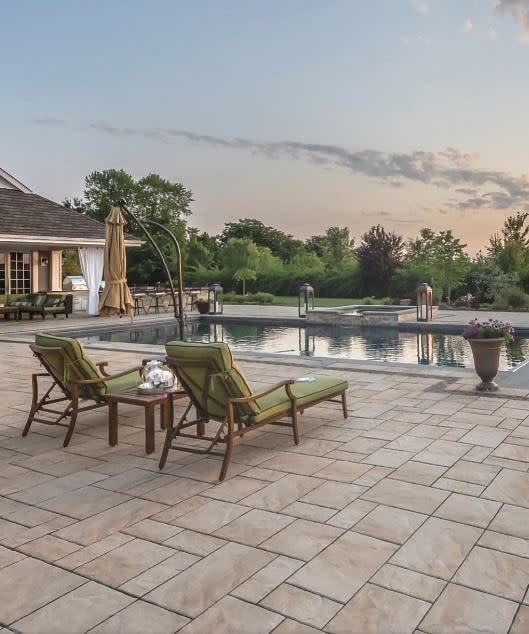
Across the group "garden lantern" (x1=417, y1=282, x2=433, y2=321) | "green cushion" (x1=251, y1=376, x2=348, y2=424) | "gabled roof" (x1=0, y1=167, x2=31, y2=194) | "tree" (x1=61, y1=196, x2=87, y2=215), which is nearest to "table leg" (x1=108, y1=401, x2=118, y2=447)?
"green cushion" (x1=251, y1=376, x2=348, y2=424)

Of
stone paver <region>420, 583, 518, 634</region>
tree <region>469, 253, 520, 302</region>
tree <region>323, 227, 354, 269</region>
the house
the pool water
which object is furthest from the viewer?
tree <region>323, 227, 354, 269</region>

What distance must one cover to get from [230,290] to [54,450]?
2999 cm

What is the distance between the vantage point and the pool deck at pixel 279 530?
249 cm

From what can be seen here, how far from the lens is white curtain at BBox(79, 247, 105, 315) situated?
19391 mm

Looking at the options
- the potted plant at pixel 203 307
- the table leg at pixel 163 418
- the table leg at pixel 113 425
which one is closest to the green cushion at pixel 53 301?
the potted plant at pixel 203 307

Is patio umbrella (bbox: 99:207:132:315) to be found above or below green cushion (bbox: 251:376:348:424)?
above

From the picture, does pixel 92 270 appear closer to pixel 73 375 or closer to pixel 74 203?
pixel 73 375

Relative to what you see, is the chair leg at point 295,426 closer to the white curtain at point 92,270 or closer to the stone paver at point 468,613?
the stone paver at point 468,613

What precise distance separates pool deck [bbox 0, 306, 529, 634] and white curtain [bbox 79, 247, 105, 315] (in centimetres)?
1399

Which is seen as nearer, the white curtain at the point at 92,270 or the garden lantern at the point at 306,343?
the garden lantern at the point at 306,343

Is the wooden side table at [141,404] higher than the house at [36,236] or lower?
lower

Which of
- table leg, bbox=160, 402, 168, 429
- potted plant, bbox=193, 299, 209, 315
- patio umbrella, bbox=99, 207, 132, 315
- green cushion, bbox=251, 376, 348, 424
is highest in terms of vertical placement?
patio umbrella, bbox=99, 207, 132, 315

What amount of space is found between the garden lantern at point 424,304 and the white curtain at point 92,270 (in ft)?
32.8

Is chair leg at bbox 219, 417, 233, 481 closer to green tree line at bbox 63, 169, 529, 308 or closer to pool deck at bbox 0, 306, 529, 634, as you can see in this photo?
pool deck at bbox 0, 306, 529, 634
